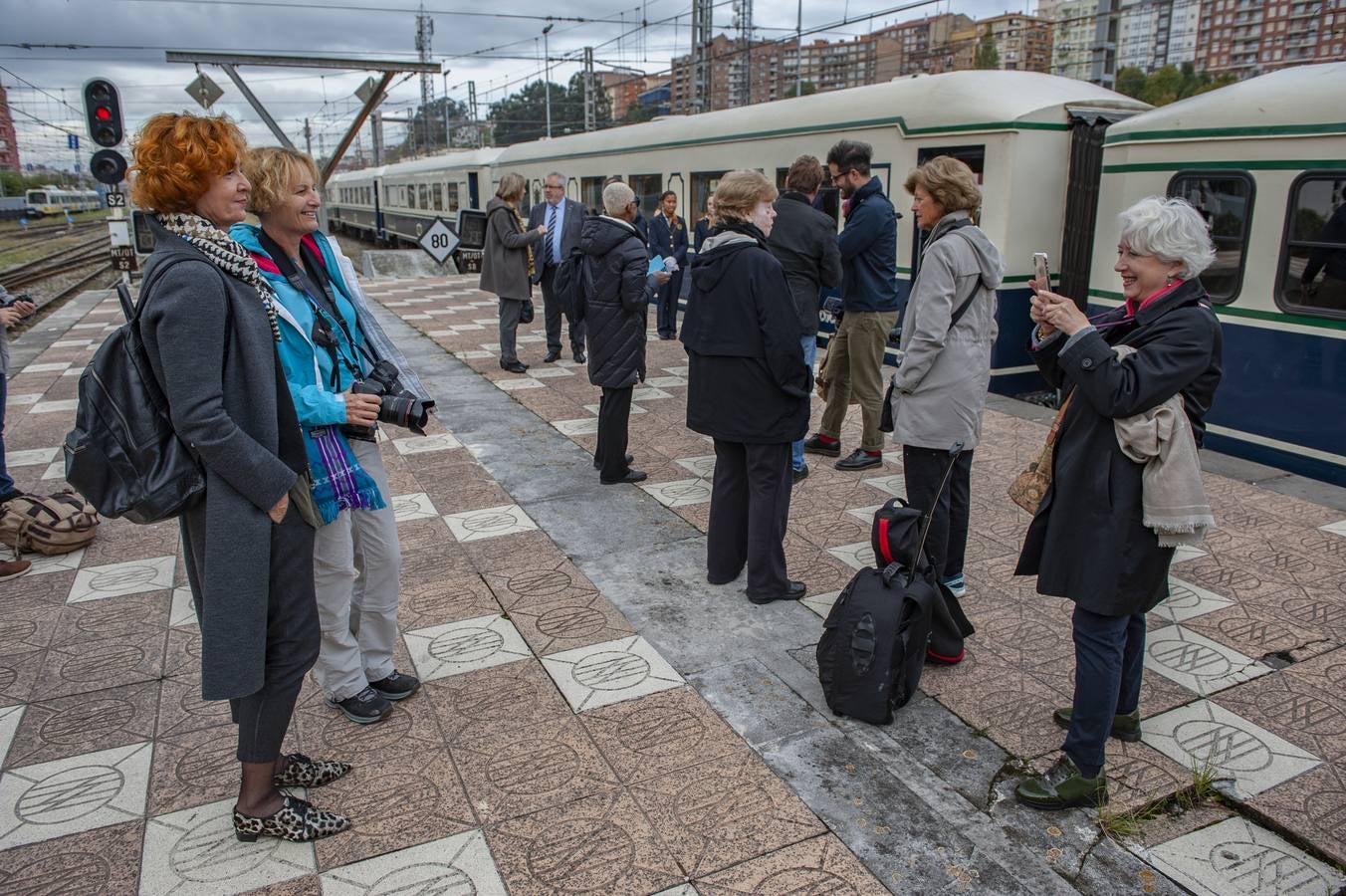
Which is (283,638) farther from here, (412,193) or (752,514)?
(412,193)

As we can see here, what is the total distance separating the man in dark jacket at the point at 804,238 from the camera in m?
5.84

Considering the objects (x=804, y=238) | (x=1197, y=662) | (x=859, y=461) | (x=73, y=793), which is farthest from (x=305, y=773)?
(x=859, y=461)

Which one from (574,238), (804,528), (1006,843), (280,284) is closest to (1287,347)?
(804,528)

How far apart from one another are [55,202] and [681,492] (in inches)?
3268

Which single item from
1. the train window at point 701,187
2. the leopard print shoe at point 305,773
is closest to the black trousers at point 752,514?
the leopard print shoe at point 305,773

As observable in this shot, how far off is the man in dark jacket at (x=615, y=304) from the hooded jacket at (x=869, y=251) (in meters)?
1.31

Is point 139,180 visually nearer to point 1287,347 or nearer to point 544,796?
point 544,796

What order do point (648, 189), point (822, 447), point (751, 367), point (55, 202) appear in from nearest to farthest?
A: point (751, 367), point (822, 447), point (648, 189), point (55, 202)

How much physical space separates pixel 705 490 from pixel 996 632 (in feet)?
7.70

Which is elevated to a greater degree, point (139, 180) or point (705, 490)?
point (139, 180)

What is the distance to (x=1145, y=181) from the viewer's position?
784 cm

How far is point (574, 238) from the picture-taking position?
9273 mm

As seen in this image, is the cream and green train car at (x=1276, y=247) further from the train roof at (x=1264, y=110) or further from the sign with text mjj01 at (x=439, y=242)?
the sign with text mjj01 at (x=439, y=242)

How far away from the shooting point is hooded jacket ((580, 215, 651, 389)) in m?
5.91
